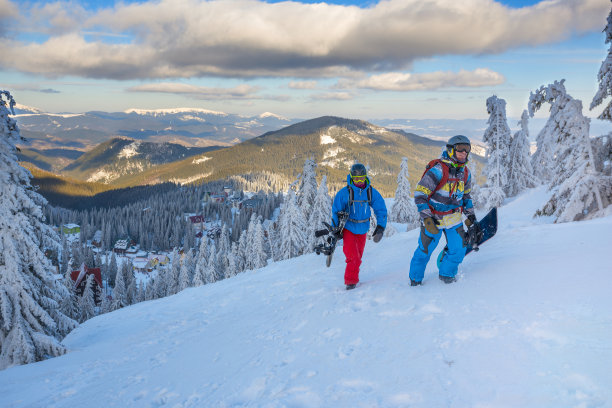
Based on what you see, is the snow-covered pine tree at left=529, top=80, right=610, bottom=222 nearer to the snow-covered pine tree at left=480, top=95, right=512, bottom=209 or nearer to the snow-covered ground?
the snow-covered ground

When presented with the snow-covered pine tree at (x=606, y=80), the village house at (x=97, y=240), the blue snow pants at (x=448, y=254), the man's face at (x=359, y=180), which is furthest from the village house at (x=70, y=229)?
the snow-covered pine tree at (x=606, y=80)

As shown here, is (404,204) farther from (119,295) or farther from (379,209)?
(119,295)

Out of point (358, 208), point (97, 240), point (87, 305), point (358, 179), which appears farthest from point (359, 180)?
point (97, 240)

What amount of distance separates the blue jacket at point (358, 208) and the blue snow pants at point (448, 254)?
1.42 metres

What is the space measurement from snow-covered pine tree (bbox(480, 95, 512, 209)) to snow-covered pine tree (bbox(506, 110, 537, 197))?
134cm

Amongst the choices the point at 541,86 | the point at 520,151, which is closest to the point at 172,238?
the point at 520,151

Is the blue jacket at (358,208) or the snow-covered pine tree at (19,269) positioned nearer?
the blue jacket at (358,208)

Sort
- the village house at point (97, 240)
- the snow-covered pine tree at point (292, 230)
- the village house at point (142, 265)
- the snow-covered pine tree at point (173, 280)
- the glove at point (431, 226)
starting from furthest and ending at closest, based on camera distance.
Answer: the village house at point (97, 240) → the village house at point (142, 265) → the snow-covered pine tree at point (173, 280) → the snow-covered pine tree at point (292, 230) → the glove at point (431, 226)

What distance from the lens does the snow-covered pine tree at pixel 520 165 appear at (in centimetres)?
2936

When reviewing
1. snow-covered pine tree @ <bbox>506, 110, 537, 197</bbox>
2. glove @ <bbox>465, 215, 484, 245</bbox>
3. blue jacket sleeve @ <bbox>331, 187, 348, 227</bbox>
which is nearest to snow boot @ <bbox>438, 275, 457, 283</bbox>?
glove @ <bbox>465, 215, 484, 245</bbox>

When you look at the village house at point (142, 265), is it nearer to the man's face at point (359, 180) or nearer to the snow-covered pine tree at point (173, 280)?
the snow-covered pine tree at point (173, 280)

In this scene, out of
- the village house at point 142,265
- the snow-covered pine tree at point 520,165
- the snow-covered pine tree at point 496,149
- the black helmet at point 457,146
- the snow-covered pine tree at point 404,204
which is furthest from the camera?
the village house at point 142,265

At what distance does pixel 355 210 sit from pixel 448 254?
7.70 feet

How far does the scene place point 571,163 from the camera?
1380 centimetres
